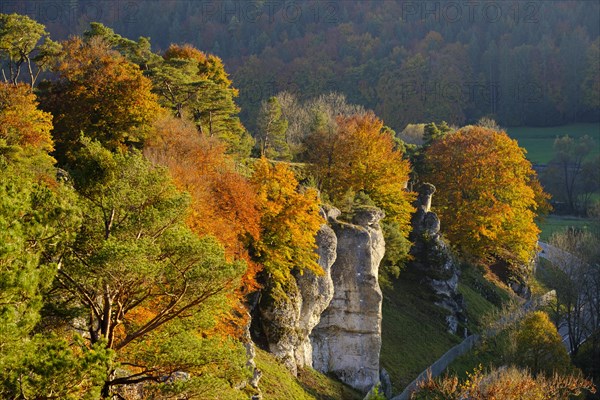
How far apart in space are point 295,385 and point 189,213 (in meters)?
13.2

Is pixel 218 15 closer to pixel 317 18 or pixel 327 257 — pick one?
pixel 317 18

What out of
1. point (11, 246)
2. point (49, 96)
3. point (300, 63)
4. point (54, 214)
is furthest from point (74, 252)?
point (300, 63)

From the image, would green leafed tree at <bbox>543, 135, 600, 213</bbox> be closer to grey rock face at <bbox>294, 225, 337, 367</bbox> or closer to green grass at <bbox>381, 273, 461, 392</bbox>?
green grass at <bbox>381, 273, 461, 392</bbox>

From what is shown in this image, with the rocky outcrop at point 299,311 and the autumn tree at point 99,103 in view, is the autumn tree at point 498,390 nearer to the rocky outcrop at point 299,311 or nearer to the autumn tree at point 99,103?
the rocky outcrop at point 299,311

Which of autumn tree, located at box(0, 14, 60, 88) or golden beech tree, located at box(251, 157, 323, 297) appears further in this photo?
autumn tree, located at box(0, 14, 60, 88)

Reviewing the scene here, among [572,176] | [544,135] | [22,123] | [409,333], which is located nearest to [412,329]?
[409,333]

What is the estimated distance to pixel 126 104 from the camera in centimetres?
3794

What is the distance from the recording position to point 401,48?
142 meters

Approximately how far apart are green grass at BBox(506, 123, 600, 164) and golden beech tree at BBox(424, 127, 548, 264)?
59.6m

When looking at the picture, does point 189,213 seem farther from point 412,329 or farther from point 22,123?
point 412,329

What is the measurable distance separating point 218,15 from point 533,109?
2732 inches

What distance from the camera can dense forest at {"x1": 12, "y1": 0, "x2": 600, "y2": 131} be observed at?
124438 millimetres

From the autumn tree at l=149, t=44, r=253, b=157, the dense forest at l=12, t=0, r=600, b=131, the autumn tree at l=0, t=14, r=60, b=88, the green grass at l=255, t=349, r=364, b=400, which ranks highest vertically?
the dense forest at l=12, t=0, r=600, b=131

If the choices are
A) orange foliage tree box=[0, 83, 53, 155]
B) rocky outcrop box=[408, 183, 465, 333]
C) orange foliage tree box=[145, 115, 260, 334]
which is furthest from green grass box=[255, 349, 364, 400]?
rocky outcrop box=[408, 183, 465, 333]
